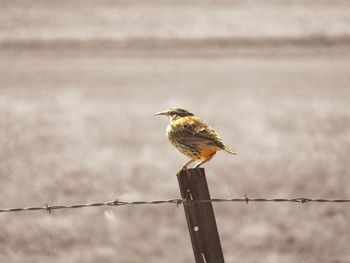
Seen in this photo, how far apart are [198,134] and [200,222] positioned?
117 centimetres

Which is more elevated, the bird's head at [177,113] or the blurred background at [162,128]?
the blurred background at [162,128]

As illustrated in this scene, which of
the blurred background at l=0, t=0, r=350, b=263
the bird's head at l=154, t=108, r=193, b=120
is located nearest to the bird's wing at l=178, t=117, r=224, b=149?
the bird's head at l=154, t=108, r=193, b=120

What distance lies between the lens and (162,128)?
43.8 feet

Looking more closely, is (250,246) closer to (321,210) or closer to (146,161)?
(321,210)

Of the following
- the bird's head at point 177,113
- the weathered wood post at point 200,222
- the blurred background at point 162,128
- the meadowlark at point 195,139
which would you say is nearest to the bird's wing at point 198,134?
the meadowlark at point 195,139

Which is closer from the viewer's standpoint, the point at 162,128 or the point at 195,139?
the point at 195,139

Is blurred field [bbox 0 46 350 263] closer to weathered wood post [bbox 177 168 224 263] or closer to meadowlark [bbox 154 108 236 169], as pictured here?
meadowlark [bbox 154 108 236 169]

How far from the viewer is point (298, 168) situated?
10898 millimetres

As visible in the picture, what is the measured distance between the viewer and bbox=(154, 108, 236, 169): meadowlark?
17.1 ft

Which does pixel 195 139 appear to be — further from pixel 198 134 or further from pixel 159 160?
pixel 159 160

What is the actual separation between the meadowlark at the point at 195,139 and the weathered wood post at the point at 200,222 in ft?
2.95

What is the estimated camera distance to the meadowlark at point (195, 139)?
5219 millimetres

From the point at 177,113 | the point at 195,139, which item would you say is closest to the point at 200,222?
the point at 195,139

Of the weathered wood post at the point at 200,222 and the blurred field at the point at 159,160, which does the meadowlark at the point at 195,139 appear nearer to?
the weathered wood post at the point at 200,222
